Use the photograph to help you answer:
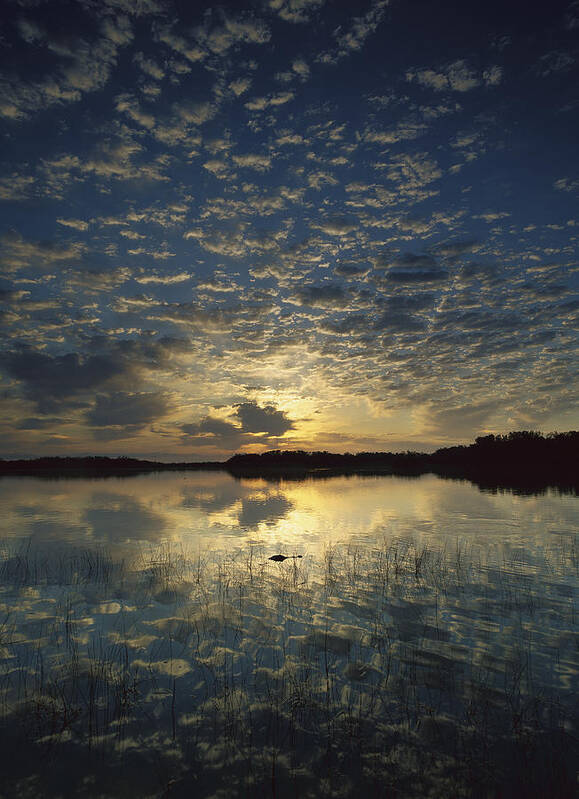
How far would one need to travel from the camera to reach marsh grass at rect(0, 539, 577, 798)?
26.9 ft

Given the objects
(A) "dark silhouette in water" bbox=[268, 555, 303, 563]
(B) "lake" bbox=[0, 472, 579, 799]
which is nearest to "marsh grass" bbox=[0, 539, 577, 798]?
(B) "lake" bbox=[0, 472, 579, 799]

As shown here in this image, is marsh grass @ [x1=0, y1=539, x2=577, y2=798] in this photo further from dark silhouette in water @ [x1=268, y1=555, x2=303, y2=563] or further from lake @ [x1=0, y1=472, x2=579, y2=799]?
dark silhouette in water @ [x1=268, y1=555, x2=303, y2=563]

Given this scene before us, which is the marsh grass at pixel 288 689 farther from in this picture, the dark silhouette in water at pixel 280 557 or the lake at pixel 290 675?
the dark silhouette in water at pixel 280 557

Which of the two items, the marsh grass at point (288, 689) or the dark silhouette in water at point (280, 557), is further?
the dark silhouette in water at point (280, 557)

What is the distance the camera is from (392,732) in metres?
9.41

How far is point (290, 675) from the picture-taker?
11945 mm

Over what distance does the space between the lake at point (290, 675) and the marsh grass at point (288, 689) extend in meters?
0.05

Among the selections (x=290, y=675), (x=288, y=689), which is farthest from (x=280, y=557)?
(x=288, y=689)

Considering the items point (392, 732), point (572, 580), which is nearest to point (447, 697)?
point (392, 732)

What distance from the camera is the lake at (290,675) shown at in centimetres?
825

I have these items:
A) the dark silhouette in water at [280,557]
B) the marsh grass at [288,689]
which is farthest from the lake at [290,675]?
the dark silhouette in water at [280,557]

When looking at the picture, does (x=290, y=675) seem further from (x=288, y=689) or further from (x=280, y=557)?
(x=280, y=557)

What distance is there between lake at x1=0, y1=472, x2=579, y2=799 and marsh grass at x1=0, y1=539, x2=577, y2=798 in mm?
48

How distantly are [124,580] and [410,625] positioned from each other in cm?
1393
